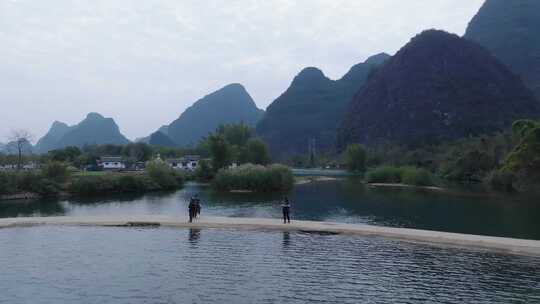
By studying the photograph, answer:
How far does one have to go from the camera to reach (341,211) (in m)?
47.4

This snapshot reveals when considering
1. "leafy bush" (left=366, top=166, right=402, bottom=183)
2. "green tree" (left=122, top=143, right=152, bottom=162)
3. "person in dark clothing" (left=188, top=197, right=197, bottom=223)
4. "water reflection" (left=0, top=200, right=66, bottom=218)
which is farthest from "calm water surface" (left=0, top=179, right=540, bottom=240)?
"green tree" (left=122, top=143, right=152, bottom=162)

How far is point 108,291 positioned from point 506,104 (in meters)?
183

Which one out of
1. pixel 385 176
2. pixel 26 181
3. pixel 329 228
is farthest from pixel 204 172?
pixel 329 228

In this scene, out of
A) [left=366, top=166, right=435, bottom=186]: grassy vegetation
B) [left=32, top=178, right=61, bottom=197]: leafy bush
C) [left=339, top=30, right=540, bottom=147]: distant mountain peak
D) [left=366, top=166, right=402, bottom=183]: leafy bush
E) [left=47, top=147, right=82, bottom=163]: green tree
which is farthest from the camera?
[left=339, top=30, right=540, bottom=147]: distant mountain peak

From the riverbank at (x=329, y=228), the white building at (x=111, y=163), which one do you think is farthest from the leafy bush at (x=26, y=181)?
the white building at (x=111, y=163)

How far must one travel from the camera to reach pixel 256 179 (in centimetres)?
7675

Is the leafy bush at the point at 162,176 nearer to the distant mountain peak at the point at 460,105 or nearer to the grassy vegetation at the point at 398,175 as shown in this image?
the grassy vegetation at the point at 398,175

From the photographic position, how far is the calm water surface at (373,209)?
125 feet

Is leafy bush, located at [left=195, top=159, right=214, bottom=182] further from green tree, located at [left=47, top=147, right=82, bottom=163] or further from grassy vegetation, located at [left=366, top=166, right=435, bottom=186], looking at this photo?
green tree, located at [left=47, top=147, right=82, bottom=163]

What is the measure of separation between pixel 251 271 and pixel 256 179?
2220 inches

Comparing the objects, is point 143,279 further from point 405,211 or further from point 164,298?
point 405,211

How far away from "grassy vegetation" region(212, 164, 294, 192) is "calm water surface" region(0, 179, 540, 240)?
11.4 meters

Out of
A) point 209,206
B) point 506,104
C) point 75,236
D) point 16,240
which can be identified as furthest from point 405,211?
point 506,104

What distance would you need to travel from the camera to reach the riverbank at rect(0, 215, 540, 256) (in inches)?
1030
